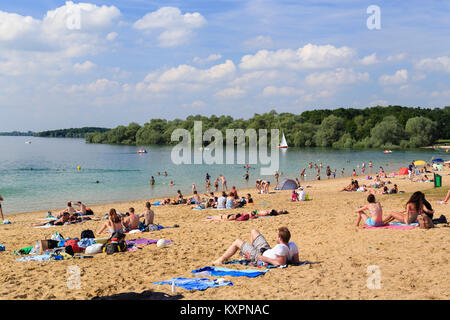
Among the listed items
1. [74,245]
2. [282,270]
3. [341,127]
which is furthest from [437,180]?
[341,127]

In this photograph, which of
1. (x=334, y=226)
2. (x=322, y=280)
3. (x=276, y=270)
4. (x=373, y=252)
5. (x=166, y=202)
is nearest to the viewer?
(x=322, y=280)

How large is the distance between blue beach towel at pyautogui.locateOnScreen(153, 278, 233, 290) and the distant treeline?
99.8 metres

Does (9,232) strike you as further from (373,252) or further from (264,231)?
(373,252)

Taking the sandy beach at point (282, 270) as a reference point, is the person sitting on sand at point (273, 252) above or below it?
above

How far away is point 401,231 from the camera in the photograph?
10156 millimetres

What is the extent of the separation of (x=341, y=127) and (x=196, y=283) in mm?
115360

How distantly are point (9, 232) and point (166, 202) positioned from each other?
348 inches

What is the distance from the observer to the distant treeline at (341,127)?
10088 centimetres

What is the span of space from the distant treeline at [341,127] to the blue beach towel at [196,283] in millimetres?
99805

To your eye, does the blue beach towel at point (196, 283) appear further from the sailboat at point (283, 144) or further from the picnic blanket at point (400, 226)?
the sailboat at point (283, 144)

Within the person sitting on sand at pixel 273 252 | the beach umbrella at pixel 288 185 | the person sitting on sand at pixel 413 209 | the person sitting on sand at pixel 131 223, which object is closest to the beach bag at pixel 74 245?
the person sitting on sand at pixel 131 223

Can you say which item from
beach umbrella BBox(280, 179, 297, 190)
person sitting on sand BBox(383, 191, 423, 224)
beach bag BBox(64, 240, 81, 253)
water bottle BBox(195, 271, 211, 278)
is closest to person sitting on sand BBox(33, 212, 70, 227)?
beach bag BBox(64, 240, 81, 253)
